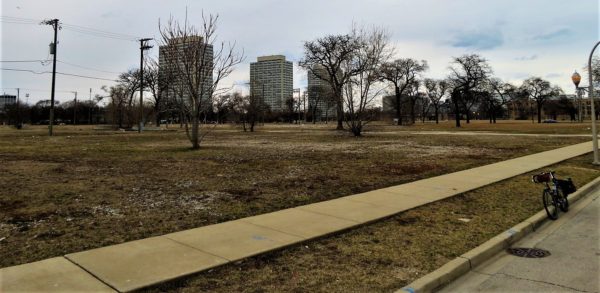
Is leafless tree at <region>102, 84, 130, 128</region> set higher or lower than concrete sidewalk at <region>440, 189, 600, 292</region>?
higher

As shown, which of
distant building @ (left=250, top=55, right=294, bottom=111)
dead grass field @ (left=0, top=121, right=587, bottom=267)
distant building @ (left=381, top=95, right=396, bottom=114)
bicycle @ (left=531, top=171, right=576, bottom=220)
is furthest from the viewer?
distant building @ (left=250, top=55, right=294, bottom=111)

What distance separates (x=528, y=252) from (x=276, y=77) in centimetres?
13045

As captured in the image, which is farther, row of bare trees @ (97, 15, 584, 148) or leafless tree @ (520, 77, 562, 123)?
leafless tree @ (520, 77, 562, 123)

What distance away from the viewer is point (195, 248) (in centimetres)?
573

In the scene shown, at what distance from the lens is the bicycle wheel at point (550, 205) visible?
27.5 ft

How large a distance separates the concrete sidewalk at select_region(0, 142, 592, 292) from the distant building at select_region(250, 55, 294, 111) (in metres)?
113

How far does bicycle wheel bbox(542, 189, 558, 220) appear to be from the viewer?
839cm

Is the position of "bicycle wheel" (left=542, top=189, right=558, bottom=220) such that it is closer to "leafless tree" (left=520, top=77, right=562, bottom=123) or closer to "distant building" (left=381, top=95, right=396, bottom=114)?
"distant building" (left=381, top=95, right=396, bottom=114)

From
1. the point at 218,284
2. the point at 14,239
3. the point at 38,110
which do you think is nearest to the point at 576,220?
the point at 218,284

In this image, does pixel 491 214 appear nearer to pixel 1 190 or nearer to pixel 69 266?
pixel 69 266

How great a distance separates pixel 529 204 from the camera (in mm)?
9383

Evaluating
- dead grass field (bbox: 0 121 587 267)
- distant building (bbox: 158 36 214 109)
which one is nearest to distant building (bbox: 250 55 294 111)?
distant building (bbox: 158 36 214 109)

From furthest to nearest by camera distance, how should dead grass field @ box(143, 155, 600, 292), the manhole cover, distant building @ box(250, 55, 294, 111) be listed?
distant building @ box(250, 55, 294, 111)
the manhole cover
dead grass field @ box(143, 155, 600, 292)

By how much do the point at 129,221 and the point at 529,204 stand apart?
25.9 ft
